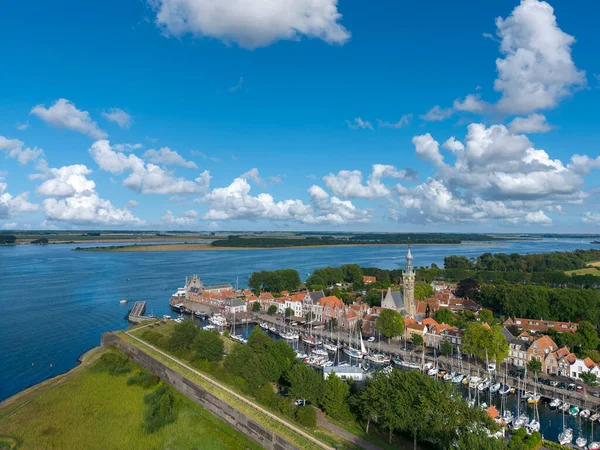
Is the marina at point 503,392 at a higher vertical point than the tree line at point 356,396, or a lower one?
lower

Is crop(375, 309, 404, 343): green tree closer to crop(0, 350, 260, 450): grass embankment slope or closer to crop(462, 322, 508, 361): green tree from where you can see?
crop(462, 322, 508, 361): green tree

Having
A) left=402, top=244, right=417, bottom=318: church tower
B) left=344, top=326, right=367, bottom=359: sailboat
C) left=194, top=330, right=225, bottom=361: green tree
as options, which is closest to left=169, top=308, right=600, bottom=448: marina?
left=344, top=326, right=367, bottom=359: sailboat

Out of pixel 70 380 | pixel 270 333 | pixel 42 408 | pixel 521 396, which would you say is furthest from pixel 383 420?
pixel 270 333

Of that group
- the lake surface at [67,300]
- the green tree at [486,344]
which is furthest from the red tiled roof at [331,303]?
the lake surface at [67,300]

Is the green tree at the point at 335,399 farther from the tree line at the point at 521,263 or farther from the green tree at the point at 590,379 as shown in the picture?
the tree line at the point at 521,263

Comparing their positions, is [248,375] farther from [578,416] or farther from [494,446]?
[578,416]

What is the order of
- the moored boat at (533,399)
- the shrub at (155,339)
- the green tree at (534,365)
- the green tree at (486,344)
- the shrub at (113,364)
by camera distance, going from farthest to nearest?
the shrub at (155,339) → the green tree at (486,344) → the shrub at (113,364) → the green tree at (534,365) → the moored boat at (533,399)

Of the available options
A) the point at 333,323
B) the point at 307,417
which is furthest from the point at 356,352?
the point at 307,417
